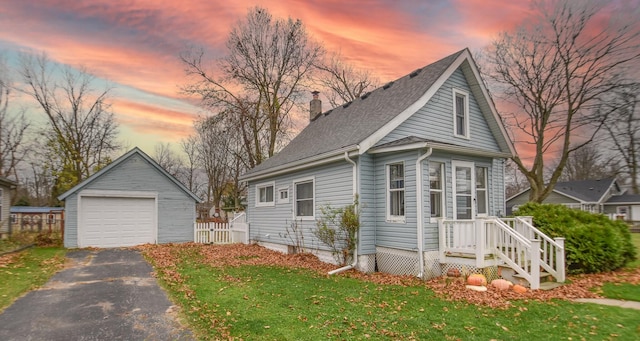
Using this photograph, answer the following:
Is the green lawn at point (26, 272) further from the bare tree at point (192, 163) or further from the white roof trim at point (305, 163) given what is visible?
the bare tree at point (192, 163)

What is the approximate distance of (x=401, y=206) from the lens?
385 inches

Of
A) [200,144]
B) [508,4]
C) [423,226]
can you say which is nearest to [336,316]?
[423,226]

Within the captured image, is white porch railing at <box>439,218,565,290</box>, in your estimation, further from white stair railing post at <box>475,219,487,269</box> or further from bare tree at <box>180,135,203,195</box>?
bare tree at <box>180,135,203,195</box>

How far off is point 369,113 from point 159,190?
10764 millimetres

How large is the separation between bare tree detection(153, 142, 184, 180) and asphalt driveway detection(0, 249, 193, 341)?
36.6 meters

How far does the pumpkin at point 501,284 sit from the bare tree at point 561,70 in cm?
1315

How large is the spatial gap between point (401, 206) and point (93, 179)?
43.4 feet

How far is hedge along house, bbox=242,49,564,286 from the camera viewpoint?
9172mm

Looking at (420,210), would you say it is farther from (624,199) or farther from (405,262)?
(624,199)

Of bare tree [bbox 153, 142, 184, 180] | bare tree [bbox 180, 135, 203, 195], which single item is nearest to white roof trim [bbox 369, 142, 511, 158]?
A: bare tree [bbox 180, 135, 203, 195]

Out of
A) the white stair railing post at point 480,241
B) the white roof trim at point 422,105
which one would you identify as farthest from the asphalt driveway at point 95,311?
the white stair railing post at point 480,241

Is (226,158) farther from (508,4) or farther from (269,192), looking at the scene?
(508,4)

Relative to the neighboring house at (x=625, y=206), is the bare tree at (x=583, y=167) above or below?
above

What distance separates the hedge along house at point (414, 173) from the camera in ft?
30.1
